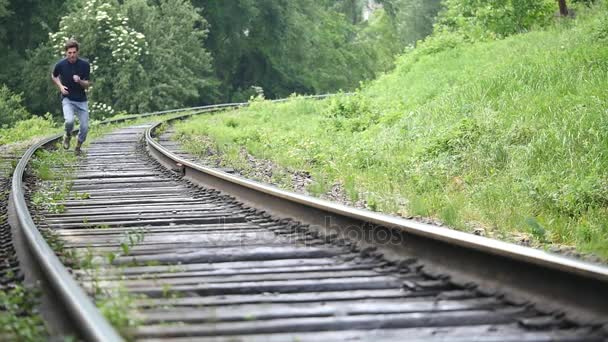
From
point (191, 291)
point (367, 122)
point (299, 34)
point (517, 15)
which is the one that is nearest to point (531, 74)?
point (367, 122)

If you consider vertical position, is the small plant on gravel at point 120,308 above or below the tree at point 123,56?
below

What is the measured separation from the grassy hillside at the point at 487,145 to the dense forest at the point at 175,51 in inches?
784

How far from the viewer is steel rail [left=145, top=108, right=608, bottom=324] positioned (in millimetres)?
3609

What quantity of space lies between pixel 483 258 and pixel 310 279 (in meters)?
0.88

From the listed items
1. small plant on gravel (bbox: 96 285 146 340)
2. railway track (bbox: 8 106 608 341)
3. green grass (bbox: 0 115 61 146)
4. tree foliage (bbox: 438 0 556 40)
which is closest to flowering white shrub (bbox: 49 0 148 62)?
green grass (bbox: 0 115 61 146)

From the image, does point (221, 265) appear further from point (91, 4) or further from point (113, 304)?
Result: point (91, 4)

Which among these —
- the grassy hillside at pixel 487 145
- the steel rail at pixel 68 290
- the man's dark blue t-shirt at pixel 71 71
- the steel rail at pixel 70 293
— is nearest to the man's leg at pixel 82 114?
the man's dark blue t-shirt at pixel 71 71

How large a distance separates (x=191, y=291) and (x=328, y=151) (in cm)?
875

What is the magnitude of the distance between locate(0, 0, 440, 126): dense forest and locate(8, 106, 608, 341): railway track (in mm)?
28825

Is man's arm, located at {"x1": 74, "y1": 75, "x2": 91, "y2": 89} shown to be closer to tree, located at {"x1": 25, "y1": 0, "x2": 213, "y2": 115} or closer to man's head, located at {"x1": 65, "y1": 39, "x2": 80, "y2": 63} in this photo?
man's head, located at {"x1": 65, "y1": 39, "x2": 80, "y2": 63}

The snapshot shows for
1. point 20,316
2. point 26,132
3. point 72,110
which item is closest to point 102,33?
point 26,132

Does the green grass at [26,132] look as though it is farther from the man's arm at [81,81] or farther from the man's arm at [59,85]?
the man's arm at [81,81]

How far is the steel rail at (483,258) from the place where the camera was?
361cm

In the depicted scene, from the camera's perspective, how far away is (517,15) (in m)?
29.8
